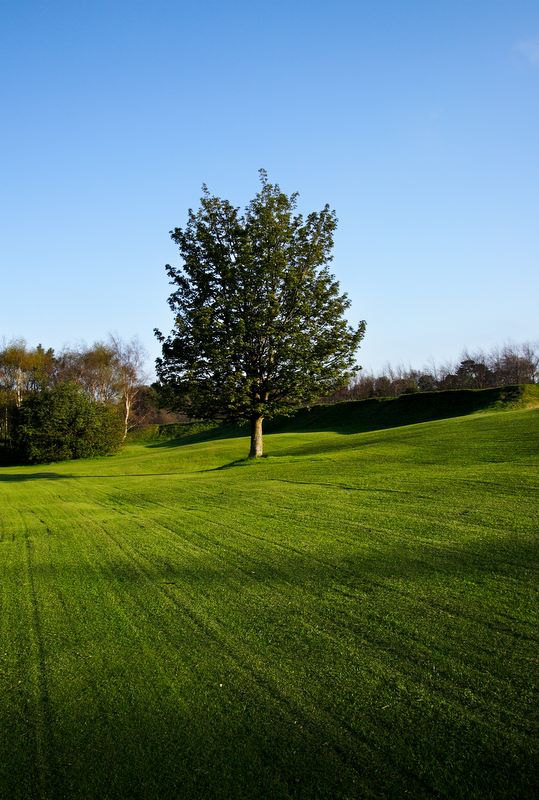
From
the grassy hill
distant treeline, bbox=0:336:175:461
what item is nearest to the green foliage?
distant treeline, bbox=0:336:175:461

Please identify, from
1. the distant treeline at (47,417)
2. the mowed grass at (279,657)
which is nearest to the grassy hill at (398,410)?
the distant treeline at (47,417)

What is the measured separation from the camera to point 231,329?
24.7 meters

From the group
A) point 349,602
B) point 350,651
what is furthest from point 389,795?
point 349,602

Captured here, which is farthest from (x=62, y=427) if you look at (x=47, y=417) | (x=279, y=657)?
(x=279, y=657)

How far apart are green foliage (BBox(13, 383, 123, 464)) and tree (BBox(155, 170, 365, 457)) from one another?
86.3 ft

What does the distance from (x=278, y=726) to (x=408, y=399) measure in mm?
49627

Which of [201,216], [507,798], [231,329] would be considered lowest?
[507,798]

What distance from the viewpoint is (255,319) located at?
80.7 feet

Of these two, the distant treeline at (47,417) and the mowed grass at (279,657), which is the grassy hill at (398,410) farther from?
the mowed grass at (279,657)

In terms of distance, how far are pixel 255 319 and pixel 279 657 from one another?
2044 cm

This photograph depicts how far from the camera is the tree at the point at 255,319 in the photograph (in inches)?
976

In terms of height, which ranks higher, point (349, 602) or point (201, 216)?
point (201, 216)

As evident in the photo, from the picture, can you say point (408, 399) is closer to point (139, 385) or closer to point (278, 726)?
point (139, 385)

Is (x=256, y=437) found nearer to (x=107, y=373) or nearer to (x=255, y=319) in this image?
(x=255, y=319)
